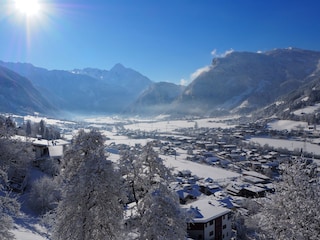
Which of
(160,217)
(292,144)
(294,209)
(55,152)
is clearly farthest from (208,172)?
(160,217)

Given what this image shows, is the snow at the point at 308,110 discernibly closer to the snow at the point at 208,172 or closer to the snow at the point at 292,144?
the snow at the point at 292,144

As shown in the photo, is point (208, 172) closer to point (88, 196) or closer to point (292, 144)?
point (292, 144)

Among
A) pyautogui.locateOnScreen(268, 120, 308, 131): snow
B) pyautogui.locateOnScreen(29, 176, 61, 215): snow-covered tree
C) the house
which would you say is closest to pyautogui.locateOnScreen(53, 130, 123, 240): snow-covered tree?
the house

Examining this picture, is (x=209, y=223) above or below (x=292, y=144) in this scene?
below

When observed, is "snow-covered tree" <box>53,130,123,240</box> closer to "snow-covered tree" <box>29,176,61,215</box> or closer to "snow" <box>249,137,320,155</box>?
"snow-covered tree" <box>29,176,61,215</box>

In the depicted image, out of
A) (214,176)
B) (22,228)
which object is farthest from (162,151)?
(22,228)
